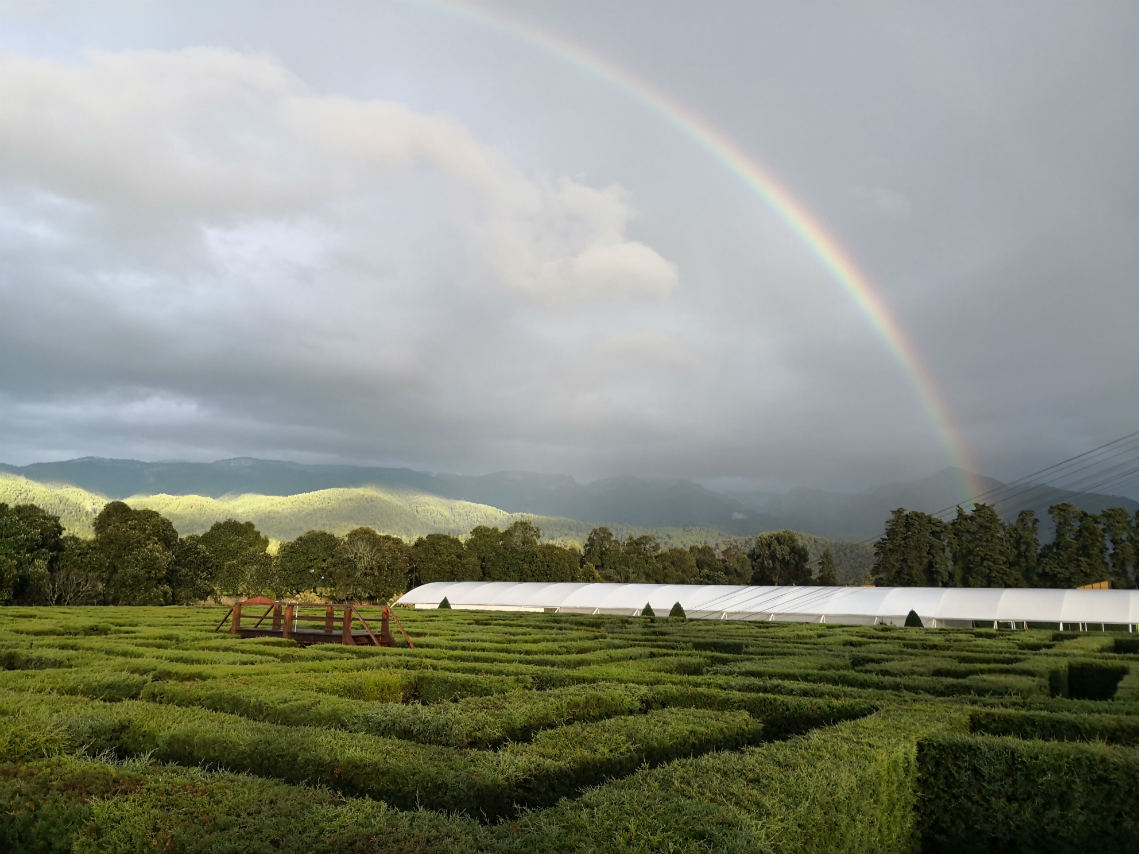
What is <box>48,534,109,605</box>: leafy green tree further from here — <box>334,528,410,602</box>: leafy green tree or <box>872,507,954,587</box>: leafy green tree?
<box>872,507,954,587</box>: leafy green tree

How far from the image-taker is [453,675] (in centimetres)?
1328

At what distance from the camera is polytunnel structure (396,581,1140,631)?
38.2 meters

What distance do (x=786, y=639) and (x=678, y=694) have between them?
54.3 feet

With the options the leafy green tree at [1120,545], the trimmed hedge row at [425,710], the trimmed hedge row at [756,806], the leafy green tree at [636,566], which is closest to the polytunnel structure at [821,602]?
the leafy green tree at [1120,545]

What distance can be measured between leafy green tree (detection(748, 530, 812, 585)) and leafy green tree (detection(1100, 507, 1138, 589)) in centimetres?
3070

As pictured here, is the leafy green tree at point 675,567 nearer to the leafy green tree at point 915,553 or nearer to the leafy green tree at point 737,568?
the leafy green tree at point 737,568

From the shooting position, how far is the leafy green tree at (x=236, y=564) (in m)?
66.1

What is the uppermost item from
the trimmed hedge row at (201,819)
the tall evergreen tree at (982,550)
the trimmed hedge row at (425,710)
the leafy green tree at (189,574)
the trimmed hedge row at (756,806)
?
the tall evergreen tree at (982,550)

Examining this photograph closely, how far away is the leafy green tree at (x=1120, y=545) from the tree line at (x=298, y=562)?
24909 mm

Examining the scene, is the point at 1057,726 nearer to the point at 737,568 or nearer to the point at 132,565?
the point at 132,565

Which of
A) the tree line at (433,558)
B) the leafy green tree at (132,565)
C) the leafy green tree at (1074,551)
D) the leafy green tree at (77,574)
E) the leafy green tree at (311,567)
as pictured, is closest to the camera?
the leafy green tree at (77,574)

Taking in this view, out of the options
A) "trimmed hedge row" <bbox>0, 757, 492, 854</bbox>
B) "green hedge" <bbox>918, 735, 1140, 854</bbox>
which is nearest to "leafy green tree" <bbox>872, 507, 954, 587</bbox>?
"green hedge" <bbox>918, 735, 1140, 854</bbox>

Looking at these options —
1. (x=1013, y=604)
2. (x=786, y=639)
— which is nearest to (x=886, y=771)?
(x=786, y=639)

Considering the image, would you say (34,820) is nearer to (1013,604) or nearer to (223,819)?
(223,819)
